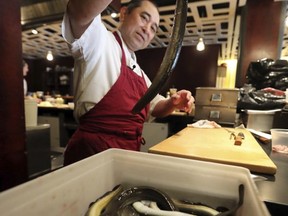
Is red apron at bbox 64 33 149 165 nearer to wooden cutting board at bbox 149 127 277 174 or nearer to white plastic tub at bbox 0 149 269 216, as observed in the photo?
wooden cutting board at bbox 149 127 277 174

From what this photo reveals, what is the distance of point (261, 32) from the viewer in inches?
123

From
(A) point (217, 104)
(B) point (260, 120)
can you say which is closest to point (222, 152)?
(B) point (260, 120)

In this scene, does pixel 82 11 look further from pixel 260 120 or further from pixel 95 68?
pixel 260 120

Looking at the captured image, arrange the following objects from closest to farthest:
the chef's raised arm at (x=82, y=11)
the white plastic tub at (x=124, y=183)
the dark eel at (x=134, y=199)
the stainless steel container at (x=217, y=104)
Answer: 1. the white plastic tub at (x=124, y=183)
2. the dark eel at (x=134, y=199)
3. the chef's raised arm at (x=82, y=11)
4. the stainless steel container at (x=217, y=104)

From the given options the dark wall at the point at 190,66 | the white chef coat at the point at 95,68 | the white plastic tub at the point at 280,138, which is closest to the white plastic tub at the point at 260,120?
the white plastic tub at the point at 280,138

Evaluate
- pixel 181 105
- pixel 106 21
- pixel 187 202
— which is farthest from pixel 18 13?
pixel 106 21

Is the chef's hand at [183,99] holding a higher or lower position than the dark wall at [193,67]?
lower

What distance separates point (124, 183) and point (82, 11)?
0.61m

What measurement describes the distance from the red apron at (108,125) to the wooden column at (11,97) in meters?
0.61

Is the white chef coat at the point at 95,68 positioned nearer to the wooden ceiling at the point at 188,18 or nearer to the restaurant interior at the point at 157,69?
the restaurant interior at the point at 157,69

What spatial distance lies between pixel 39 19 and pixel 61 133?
230cm

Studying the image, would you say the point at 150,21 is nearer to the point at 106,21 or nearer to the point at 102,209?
the point at 102,209

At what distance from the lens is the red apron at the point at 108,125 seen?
106 centimetres

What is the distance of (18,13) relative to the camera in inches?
56.1
